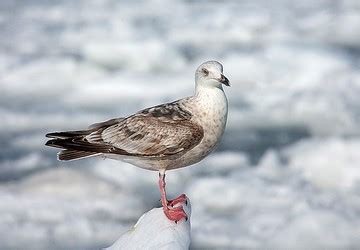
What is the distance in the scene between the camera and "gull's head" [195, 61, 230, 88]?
11984 millimetres

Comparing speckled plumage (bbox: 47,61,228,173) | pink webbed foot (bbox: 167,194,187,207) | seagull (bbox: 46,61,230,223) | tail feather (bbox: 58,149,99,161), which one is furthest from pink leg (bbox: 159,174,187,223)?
tail feather (bbox: 58,149,99,161)

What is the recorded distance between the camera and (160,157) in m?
12.4

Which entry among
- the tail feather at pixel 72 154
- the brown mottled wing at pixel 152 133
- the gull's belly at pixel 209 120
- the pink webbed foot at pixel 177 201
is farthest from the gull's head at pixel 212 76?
the tail feather at pixel 72 154

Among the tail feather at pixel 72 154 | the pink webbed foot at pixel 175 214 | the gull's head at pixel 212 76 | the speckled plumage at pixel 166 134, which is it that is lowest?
the pink webbed foot at pixel 175 214

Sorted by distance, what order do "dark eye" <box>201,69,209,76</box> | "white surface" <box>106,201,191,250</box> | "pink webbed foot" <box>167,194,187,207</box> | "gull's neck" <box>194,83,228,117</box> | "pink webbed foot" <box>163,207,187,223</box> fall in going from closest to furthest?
"white surface" <box>106,201,191,250</box> < "pink webbed foot" <box>163,207,187,223</box> < "gull's neck" <box>194,83,228,117</box> < "dark eye" <box>201,69,209,76</box> < "pink webbed foot" <box>167,194,187,207</box>

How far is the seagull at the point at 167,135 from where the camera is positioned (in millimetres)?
12000

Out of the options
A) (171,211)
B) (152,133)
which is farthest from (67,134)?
(171,211)

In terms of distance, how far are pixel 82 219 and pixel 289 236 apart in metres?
Result: 22.9

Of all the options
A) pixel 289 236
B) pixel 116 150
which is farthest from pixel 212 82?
pixel 289 236

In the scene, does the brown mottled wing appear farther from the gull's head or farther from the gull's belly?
the gull's head

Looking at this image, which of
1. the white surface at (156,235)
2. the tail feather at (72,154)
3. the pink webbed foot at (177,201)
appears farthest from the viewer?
the pink webbed foot at (177,201)

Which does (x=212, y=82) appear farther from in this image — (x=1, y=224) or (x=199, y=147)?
(x=1, y=224)

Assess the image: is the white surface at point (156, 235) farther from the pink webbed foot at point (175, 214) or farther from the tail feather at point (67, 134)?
the tail feather at point (67, 134)

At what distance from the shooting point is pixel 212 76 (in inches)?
A: 473
